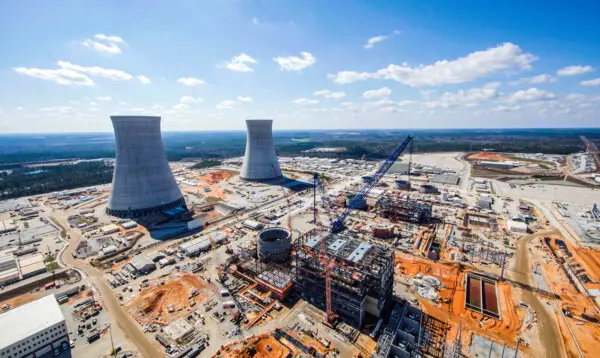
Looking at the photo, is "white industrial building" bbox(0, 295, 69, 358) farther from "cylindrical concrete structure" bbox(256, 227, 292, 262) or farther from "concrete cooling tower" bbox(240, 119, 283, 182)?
"concrete cooling tower" bbox(240, 119, 283, 182)

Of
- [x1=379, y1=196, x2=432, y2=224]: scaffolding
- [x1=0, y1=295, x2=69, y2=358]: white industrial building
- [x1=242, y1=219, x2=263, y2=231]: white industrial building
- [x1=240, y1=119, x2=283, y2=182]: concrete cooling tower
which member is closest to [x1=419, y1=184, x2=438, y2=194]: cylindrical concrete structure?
[x1=379, y1=196, x2=432, y2=224]: scaffolding

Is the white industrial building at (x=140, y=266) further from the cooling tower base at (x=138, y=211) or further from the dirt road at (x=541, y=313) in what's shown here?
the dirt road at (x=541, y=313)

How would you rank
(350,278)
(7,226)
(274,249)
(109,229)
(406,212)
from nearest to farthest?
(350,278) < (274,249) < (109,229) < (7,226) < (406,212)

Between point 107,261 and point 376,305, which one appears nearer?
point 376,305

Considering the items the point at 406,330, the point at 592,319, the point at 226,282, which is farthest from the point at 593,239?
the point at 226,282

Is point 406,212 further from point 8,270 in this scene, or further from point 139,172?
point 8,270

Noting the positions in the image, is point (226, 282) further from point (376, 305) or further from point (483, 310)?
point (483, 310)

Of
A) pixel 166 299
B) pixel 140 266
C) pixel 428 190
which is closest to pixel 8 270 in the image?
pixel 140 266
